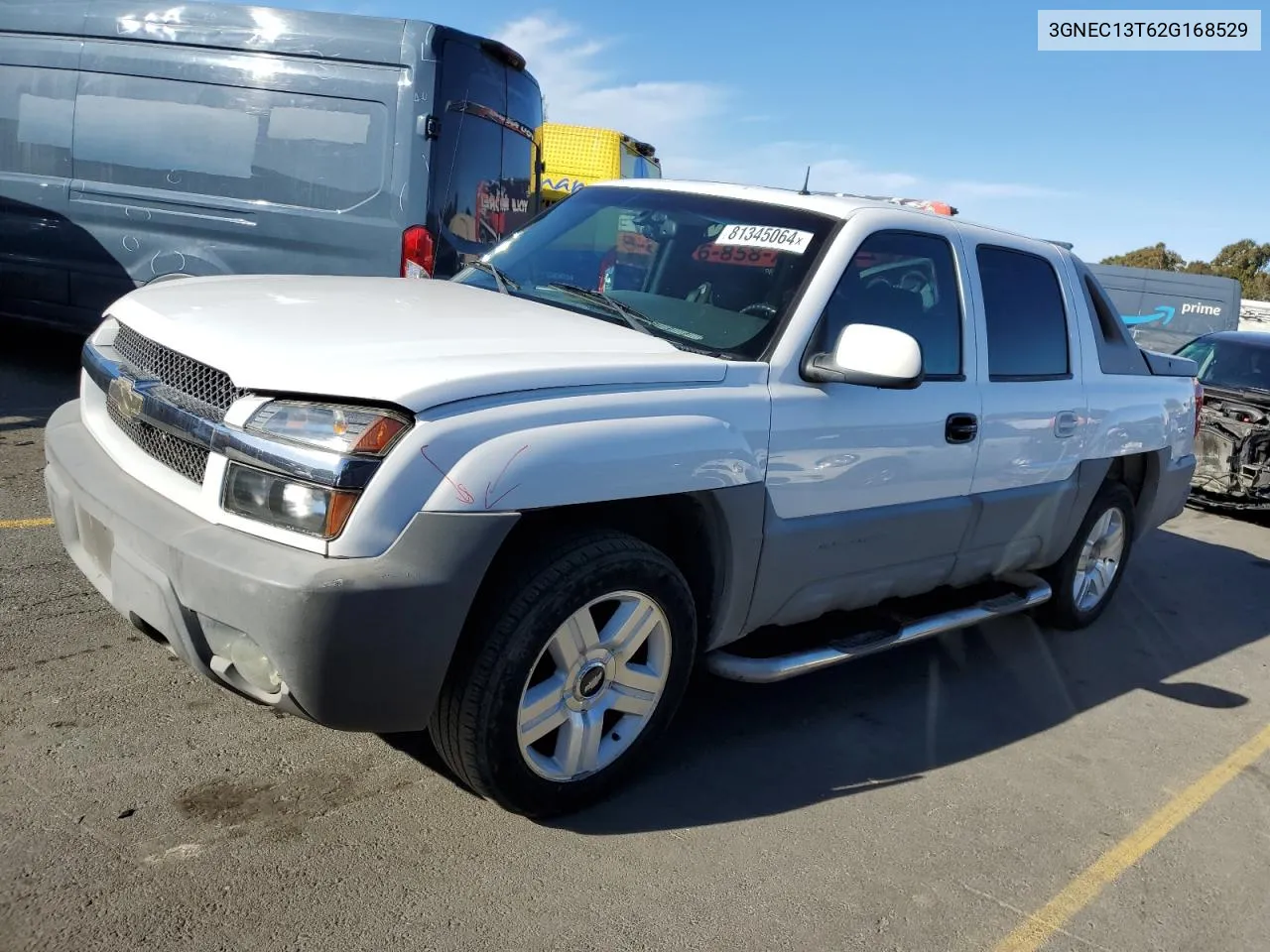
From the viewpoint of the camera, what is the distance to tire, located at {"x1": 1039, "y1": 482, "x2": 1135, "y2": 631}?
16.8 ft

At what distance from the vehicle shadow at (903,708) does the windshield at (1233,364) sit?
3.50m

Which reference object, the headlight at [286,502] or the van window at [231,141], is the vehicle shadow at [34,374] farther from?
the headlight at [286,502]

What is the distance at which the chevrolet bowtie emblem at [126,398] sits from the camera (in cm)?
290

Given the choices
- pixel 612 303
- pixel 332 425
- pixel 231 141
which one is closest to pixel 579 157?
pixel 231 141

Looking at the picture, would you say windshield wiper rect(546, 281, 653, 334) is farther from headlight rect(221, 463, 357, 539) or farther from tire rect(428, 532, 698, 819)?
headlight rect(221, 463, 357, 539)

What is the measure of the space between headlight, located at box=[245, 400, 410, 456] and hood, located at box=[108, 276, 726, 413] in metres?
0.04

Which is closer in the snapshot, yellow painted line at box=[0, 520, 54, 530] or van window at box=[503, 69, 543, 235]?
yellow painted line at box=[0, 520, 54, 530]

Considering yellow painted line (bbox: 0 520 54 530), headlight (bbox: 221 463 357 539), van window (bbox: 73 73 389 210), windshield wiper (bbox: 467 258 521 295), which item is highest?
van window (bbox: 73 73 389 210)

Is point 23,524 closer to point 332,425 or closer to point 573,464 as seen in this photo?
point 332,425

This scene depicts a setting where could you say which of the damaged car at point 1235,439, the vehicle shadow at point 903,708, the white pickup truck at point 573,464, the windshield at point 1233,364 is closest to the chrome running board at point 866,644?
the white pickup truck at point 573,464

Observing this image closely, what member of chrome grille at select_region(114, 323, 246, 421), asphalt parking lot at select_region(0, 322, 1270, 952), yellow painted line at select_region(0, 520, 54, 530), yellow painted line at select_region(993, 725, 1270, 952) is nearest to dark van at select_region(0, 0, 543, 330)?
yellow painted line at select_region(0, 520, 54, 530)

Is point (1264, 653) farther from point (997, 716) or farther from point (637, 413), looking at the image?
point (637, 413)

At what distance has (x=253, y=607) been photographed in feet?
7.89

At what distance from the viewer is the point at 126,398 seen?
2.98 metres
